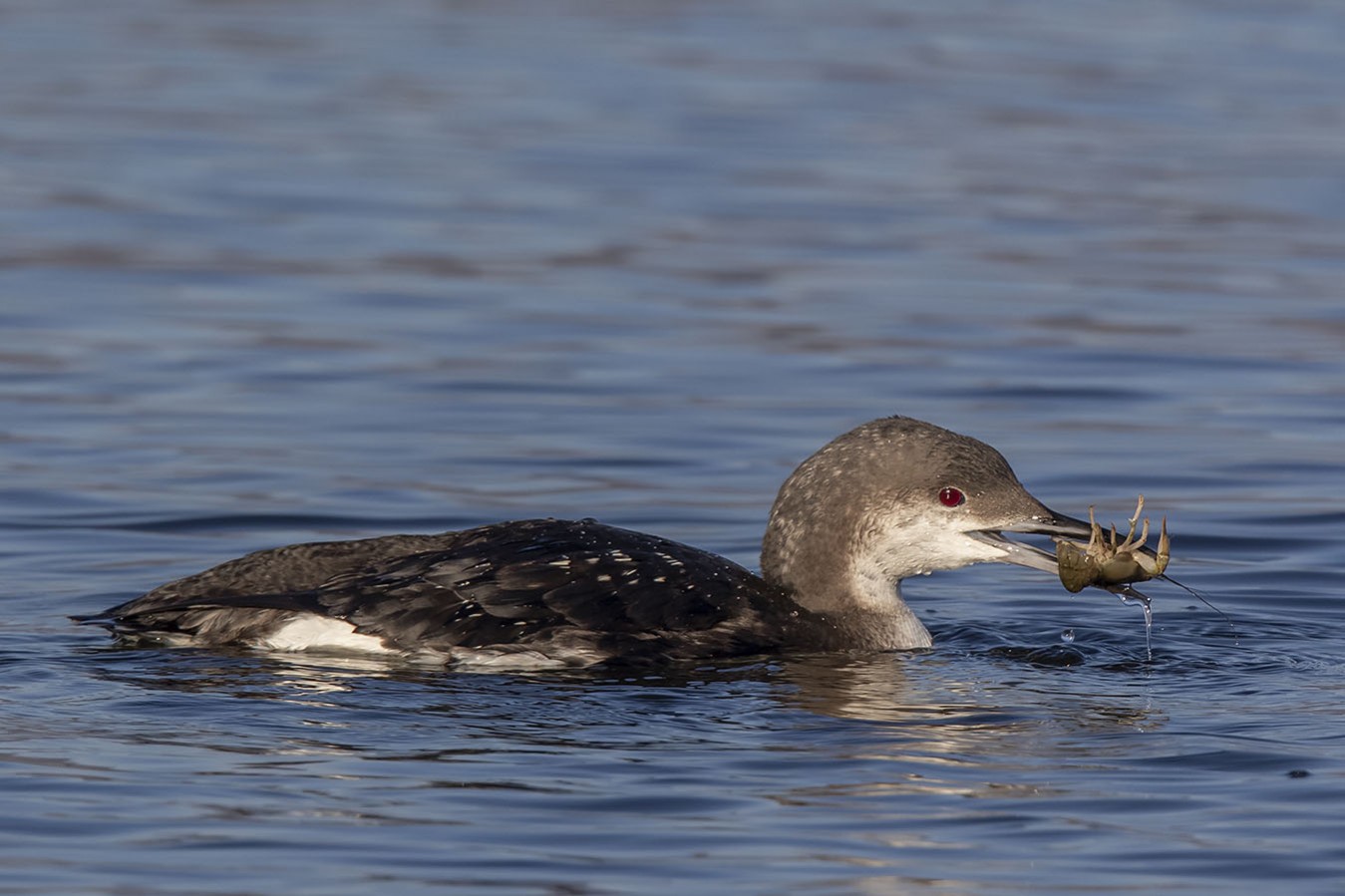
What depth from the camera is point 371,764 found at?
20.1 feet

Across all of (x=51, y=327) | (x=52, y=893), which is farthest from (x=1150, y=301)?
(x=52, y=893)

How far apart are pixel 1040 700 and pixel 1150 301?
7.04 m

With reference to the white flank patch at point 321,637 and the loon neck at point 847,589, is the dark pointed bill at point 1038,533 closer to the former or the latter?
the loon neck at point 847,589

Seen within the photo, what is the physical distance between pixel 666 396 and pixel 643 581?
14.1ft

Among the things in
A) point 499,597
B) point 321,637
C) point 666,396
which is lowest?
point 321,637

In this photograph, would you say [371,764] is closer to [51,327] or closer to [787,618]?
[787,618]

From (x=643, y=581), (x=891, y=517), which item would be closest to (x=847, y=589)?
(x=891, y=517)

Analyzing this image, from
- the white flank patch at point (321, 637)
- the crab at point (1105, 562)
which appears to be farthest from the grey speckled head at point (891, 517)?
the white flank patch at point (321, 637)

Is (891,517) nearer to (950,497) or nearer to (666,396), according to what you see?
(950,497)

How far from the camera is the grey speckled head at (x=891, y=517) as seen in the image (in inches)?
299

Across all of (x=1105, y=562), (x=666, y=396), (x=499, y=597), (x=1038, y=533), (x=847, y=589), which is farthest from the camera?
(x=666, y=396)

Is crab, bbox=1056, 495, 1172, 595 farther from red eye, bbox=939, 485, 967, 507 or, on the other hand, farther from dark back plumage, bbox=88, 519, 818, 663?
dark back plumage, bbox=88, 519, 818, 663

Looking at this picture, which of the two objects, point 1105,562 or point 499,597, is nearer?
point 499,597

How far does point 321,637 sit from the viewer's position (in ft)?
23.7
